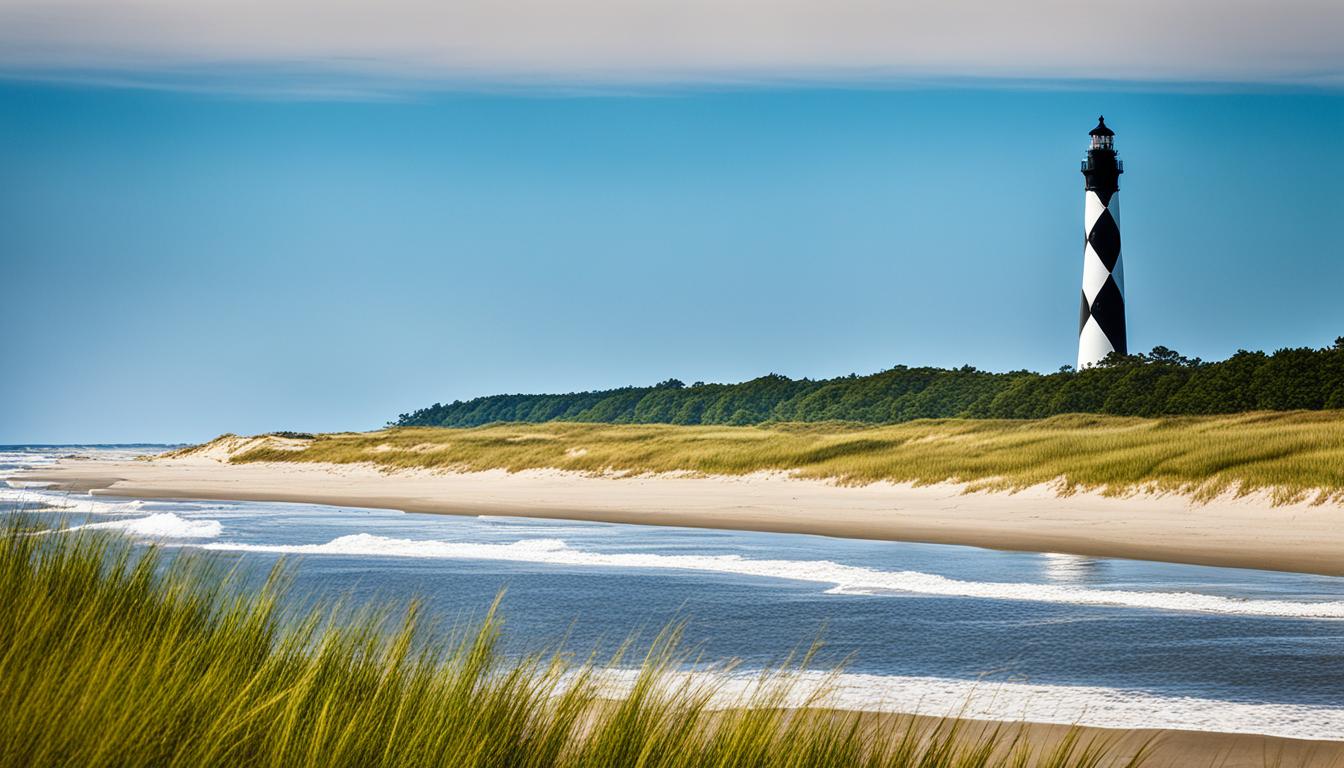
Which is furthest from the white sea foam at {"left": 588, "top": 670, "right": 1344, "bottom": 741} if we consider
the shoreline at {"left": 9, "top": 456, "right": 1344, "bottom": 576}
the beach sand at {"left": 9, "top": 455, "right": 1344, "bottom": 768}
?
the shoreline at {"left": 9, "top": 456, "right": 1344, "bottom": 576}

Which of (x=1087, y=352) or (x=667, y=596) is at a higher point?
(x=1087, y=352)

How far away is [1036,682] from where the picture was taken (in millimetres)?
9227

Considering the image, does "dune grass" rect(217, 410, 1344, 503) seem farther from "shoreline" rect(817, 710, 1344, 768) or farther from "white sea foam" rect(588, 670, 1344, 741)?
"shoreline" rect(817, 710, 1344, 768)

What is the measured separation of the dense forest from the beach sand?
19.2 metres

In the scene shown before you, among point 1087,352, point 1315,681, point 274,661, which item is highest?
point 1087,352

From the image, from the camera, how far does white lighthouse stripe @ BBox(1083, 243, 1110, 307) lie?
5288cm

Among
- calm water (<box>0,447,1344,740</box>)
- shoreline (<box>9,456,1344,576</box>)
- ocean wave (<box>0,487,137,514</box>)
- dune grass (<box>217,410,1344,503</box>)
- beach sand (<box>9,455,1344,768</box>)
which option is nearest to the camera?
beach sand (<box>9,455,1344,768</box>)

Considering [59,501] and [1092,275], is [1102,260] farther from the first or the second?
[59,501]

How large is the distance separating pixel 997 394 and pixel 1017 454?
27182 mm

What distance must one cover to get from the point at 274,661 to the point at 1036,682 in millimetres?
5934

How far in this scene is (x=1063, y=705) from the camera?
840 centimetres

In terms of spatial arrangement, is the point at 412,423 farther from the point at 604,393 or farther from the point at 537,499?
the point at 537,499

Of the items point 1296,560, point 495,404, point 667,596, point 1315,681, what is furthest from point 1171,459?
point 495,404

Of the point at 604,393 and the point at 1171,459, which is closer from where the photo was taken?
the point at 1171,459
